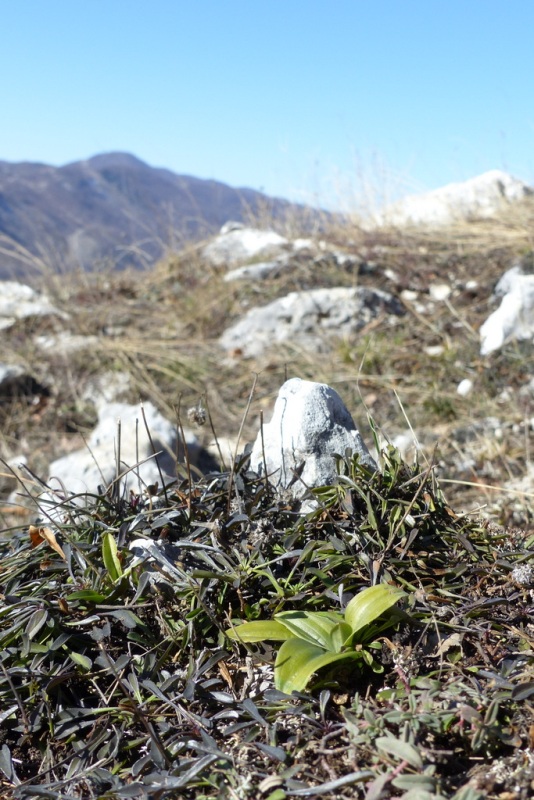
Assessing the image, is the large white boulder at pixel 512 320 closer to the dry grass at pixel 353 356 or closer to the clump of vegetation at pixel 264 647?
the dry grass at pixel 353 356

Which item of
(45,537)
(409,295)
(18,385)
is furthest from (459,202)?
(45,537)

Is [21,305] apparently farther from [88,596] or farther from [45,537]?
[88,596]

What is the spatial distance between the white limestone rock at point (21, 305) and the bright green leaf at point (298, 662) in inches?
271

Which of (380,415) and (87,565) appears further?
(380,415)

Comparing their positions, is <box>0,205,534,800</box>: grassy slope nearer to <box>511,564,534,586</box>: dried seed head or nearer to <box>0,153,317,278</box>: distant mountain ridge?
<box>511,564,534,586</box>: dried seed head

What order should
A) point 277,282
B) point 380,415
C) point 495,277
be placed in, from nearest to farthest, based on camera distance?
point 380,415
point 495,277
point 277,282

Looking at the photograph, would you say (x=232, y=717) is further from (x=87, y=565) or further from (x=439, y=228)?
(x=439, y=228)

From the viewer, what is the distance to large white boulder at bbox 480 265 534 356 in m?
5.31

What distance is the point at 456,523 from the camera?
1.88 m

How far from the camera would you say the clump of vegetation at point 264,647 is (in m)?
1.23

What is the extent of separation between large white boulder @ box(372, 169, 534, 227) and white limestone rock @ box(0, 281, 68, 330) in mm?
4616

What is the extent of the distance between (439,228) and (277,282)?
8.44 feet

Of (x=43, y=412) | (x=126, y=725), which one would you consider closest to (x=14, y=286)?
(x=43, y=412)

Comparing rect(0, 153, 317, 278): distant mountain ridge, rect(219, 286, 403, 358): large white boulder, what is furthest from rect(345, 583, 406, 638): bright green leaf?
rect(0, 153, 317, 278): distant mountain ridge
